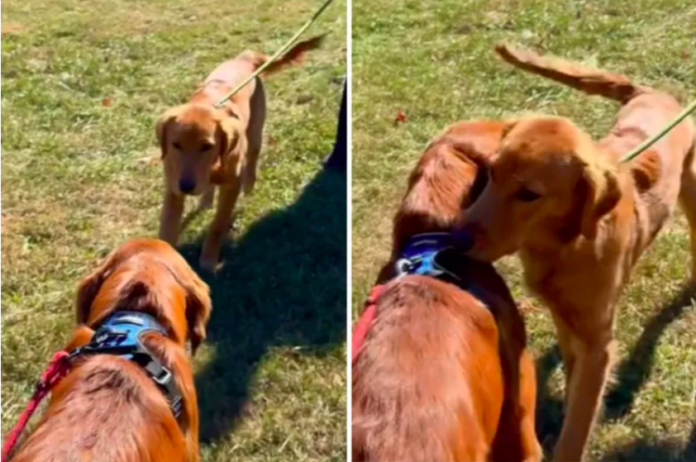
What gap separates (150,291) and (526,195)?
852 mm

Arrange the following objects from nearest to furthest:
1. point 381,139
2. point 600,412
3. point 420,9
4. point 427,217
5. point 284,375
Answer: point 427,217
point 600,412
point 284,375
point 381,139
point 420,9

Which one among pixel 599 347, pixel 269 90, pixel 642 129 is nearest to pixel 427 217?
pixel 599 347

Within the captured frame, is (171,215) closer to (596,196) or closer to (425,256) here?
(425,256)

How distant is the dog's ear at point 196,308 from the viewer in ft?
7.73

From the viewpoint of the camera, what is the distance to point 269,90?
10.1ft

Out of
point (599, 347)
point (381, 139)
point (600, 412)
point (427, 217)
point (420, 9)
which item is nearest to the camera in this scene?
point (427, 217)

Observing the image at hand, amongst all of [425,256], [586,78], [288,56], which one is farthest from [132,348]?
[586,78]

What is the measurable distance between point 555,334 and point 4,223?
173 cm

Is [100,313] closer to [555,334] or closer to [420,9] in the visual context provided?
[555,334]

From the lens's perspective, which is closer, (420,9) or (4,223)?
(4,223)

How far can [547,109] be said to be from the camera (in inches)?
131

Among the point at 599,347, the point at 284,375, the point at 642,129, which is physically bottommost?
the point at 284,375

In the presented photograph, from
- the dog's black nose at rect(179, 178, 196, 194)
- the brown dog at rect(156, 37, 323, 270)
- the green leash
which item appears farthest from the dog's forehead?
the green leash

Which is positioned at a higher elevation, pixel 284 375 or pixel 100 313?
pixel 100 313
